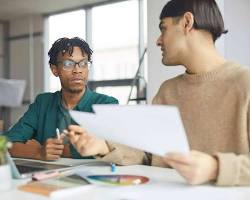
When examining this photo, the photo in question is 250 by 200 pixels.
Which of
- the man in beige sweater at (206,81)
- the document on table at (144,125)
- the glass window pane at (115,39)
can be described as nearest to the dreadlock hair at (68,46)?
the man in beige sweater at (206,81)

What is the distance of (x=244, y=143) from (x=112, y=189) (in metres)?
0.47

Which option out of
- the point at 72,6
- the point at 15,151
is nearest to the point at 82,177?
the point at 15,151

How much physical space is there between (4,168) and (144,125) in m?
0.38

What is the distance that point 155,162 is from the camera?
1384 mm

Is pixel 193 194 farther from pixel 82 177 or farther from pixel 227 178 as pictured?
pixel 82 177

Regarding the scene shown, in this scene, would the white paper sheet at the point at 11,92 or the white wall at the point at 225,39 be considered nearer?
the white wall at the point at 225,39

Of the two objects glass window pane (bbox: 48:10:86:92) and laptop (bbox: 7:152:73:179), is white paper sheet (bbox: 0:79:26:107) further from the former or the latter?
laptop (bbox: 7:152:73:179)

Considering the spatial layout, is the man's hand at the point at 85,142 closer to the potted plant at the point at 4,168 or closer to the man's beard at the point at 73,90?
the potted plant at the point at 4,168

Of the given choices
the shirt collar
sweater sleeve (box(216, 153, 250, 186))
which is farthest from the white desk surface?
the shirt collar

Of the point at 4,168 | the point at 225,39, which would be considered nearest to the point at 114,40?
the point at 225,39

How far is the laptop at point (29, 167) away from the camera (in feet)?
3.60

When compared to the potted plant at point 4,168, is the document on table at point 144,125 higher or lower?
higher

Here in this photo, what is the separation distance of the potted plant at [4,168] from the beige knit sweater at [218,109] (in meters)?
0.57

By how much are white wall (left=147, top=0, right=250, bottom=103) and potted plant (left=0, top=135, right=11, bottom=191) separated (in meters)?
1.87
